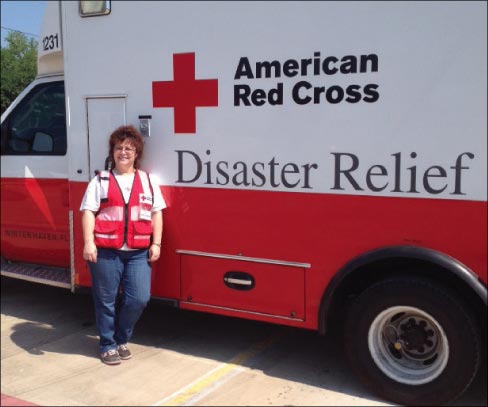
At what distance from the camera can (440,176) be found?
2.98 meters

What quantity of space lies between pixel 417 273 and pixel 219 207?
1.35m

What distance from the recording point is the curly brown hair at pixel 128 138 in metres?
3.71

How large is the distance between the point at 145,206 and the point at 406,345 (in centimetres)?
197

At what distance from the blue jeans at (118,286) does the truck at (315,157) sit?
197 millimetres

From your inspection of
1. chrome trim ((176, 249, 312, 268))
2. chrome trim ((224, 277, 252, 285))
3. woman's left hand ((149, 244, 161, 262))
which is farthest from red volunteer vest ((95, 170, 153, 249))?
chrome trim ((224, 277, 252, 285))

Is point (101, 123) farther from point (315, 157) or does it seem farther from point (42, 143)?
point (315, 157)

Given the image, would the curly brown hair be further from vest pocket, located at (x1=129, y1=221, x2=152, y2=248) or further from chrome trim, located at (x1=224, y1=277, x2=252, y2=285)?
chrome trim, located at (x1=224, y1=277, x2=252, y2=285)

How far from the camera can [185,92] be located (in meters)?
3.67

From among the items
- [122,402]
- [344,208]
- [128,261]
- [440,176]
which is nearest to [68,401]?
[122,402]

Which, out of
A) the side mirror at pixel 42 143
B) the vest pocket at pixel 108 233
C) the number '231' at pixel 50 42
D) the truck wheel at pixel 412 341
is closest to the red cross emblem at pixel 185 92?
the vest pocket at pixel 108 233

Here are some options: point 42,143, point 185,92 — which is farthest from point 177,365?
point 42,143

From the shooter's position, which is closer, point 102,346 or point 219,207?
point 219,207

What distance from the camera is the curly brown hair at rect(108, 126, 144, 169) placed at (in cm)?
371

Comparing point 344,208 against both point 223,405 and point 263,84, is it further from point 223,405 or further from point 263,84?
point 223,405
